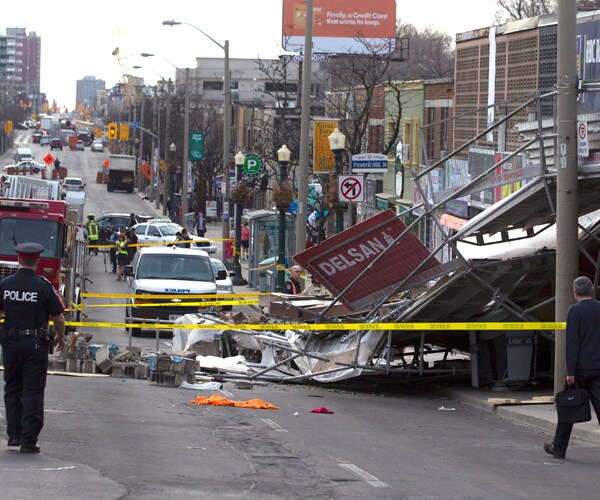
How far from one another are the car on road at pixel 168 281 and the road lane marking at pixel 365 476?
50.5ft

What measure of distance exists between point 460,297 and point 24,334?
7.65 metres

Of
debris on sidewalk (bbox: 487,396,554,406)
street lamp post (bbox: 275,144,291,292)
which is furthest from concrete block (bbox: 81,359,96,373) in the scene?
street lamp post (bbox: 275,144,291,292)

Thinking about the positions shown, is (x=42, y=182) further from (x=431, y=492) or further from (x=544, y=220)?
(x=431, y=492)

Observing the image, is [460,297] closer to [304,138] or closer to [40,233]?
[40,233]

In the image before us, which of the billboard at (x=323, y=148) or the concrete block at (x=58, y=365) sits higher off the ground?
the billboard at (x=323, y=148)

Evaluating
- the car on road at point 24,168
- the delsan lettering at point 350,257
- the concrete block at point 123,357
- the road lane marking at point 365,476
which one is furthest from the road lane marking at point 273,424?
the car on road at point 24,168

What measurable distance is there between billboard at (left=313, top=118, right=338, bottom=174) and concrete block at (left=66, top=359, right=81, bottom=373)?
14093 millimetres

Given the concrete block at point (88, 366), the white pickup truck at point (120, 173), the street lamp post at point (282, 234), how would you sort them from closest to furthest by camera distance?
the concrete block at point (88, 366), the street lamp post at point (282, 234), the white pickup truck at point (120, 173)

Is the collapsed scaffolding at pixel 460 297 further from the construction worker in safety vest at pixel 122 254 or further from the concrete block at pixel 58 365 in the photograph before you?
the construction worker in safety vest at pixel 122 254

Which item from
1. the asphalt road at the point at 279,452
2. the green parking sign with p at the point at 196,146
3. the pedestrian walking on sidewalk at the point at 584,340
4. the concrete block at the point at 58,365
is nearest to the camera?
the asphalt road at the point at 279,452

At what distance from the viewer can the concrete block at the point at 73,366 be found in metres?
18.2

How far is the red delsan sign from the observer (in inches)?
647

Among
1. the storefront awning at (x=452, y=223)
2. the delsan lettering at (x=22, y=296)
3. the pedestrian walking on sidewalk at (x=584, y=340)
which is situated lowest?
the pedestrian walking on sidewalk at (x=584, y=340)

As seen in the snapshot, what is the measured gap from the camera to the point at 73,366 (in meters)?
18.2
